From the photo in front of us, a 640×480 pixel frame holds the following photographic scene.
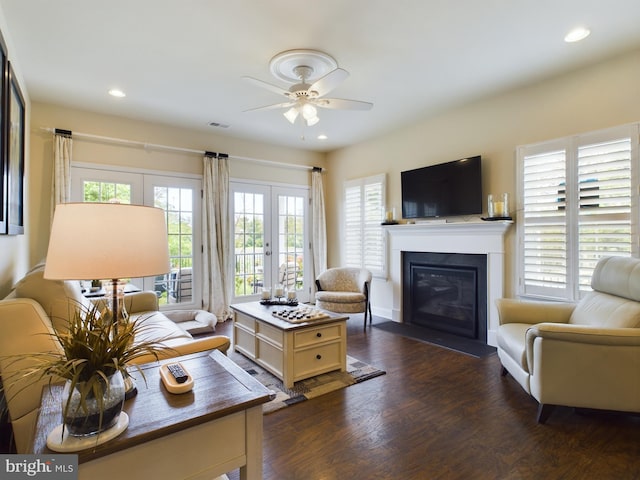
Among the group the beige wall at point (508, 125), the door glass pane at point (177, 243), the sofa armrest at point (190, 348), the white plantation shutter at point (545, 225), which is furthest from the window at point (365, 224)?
the sofa armrest at point (190, 348)

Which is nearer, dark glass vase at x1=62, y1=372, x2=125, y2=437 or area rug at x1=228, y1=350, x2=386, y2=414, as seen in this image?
dark glass vase at x1=62, y1=372, x2=125, y2=437

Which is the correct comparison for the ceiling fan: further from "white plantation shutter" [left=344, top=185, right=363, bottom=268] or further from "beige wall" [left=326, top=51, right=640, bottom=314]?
"white plantation shutter" [left=344, top=185, right=363, bottom=268]

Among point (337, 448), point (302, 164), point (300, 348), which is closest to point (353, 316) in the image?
point (300, 348)

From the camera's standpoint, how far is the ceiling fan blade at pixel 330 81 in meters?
2.46

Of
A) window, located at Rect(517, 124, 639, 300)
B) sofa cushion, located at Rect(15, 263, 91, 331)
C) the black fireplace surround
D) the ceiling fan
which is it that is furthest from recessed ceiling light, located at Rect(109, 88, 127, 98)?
window, located at Rect(517, 124, 639, 300)

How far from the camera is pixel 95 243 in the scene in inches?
44.8

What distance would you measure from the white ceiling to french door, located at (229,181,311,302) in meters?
1.82

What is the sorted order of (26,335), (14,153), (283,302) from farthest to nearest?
(283,302) → (14,153) → (26,335)

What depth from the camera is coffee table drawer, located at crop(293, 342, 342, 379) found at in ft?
9.20

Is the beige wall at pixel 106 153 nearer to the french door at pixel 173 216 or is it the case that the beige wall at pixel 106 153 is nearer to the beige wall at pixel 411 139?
the beige wall at pixel 411 139

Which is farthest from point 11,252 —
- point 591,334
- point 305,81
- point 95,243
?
point 591,334

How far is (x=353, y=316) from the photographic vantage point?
17.0 feet

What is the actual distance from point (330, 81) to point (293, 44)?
1.61 feet

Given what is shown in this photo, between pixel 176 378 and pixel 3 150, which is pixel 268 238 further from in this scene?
pixel 176 378
